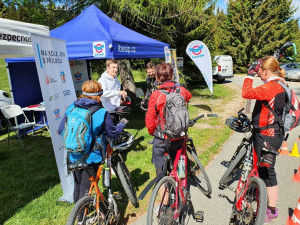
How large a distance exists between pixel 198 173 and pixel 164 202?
3.62ft

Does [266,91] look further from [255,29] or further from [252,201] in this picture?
[255,29]

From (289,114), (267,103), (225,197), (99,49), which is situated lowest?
(225,197)

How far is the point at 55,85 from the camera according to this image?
10.6 ft

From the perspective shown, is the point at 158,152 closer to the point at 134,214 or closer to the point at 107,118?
the point at 107,118

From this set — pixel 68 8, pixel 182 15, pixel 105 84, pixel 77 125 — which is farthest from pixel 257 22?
pixel 77 125

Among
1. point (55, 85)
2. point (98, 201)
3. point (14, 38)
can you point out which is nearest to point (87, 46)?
point (14, 38)

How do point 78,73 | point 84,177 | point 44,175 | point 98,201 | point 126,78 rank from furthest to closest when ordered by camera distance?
1. point 126,78
2. point 78,73
3. point 44,175
4. point 84,177
5. point 98,201

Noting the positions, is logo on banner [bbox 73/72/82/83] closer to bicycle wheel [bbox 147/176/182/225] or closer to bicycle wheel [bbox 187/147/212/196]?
bicycle wheel [bbox 187/147/212/196]

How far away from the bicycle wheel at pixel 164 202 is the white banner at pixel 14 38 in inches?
115

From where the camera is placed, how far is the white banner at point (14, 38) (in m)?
3.43

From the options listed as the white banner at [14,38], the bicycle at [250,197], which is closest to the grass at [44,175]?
the bicycle at [250,197]

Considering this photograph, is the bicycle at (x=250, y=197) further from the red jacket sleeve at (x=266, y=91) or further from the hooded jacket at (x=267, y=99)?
the red jacket sleeve at (x=266, y=91)

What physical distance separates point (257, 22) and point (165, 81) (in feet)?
102

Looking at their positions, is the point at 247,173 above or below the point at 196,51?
below
